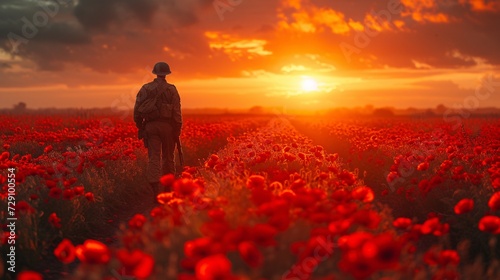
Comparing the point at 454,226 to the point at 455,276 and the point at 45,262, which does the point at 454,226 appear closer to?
the point at 455,276

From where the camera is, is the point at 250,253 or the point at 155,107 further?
the point at 155,107

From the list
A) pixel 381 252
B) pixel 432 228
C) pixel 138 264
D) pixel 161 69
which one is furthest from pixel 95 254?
pixel 161 69

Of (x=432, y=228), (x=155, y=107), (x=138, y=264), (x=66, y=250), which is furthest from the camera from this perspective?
(x=155, y=107)

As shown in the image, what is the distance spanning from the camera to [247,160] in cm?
978

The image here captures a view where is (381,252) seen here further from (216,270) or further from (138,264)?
(138,264)

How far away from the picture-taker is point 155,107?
9.88 m

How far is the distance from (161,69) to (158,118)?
3.14ft

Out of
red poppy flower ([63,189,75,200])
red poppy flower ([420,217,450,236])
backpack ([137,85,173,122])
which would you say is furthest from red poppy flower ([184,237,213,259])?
backpack ([137,85,173,122])

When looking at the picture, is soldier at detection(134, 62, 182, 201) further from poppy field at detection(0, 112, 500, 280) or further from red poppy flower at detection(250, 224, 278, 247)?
red poppy flower at detection(250, 224, 278, 247)

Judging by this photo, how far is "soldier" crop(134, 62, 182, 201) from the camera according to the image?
32.7ft

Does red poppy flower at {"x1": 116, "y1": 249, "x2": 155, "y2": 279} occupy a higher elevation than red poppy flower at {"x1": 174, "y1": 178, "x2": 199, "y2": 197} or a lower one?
lower

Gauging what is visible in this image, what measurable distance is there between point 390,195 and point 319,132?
1650cm

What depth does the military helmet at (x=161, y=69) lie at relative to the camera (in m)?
9.98

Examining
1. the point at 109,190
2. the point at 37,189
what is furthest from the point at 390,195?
the point at 37,189
